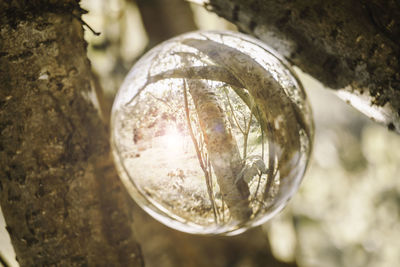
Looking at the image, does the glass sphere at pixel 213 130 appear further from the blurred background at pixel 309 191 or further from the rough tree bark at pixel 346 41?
the blurred background at pixel 309 191

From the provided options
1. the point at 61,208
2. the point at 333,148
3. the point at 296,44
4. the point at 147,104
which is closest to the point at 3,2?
the point at 147,104

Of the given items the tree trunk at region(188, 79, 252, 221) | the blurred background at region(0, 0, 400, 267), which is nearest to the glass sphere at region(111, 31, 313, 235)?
the tree trunk at region(188, 79, 252, 221)

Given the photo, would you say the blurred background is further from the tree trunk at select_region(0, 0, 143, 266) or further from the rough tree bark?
the rough tree bark

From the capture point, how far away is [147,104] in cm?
79

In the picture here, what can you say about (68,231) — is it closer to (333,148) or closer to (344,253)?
(333,148)

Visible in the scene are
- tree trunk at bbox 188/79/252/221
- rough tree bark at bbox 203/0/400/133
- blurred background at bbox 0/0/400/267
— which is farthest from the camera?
blurred background at bbox 0/0/400/267

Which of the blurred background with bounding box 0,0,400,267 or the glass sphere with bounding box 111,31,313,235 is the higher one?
the glass sphere with bounding box 111,31,313,235

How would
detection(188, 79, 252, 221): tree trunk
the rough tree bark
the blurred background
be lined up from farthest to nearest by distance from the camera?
1. the blurred background
2. the rough tree bark
3. detection(188, 79, 252, 221): tree trunk

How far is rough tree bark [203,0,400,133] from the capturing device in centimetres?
87

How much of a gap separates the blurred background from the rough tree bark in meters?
1.69

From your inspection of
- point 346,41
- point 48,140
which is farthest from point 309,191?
point 48,140

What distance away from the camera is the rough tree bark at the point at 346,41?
874 mm

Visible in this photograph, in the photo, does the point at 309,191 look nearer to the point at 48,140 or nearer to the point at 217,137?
the point at 217,137

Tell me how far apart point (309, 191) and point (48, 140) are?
384 centimetres
